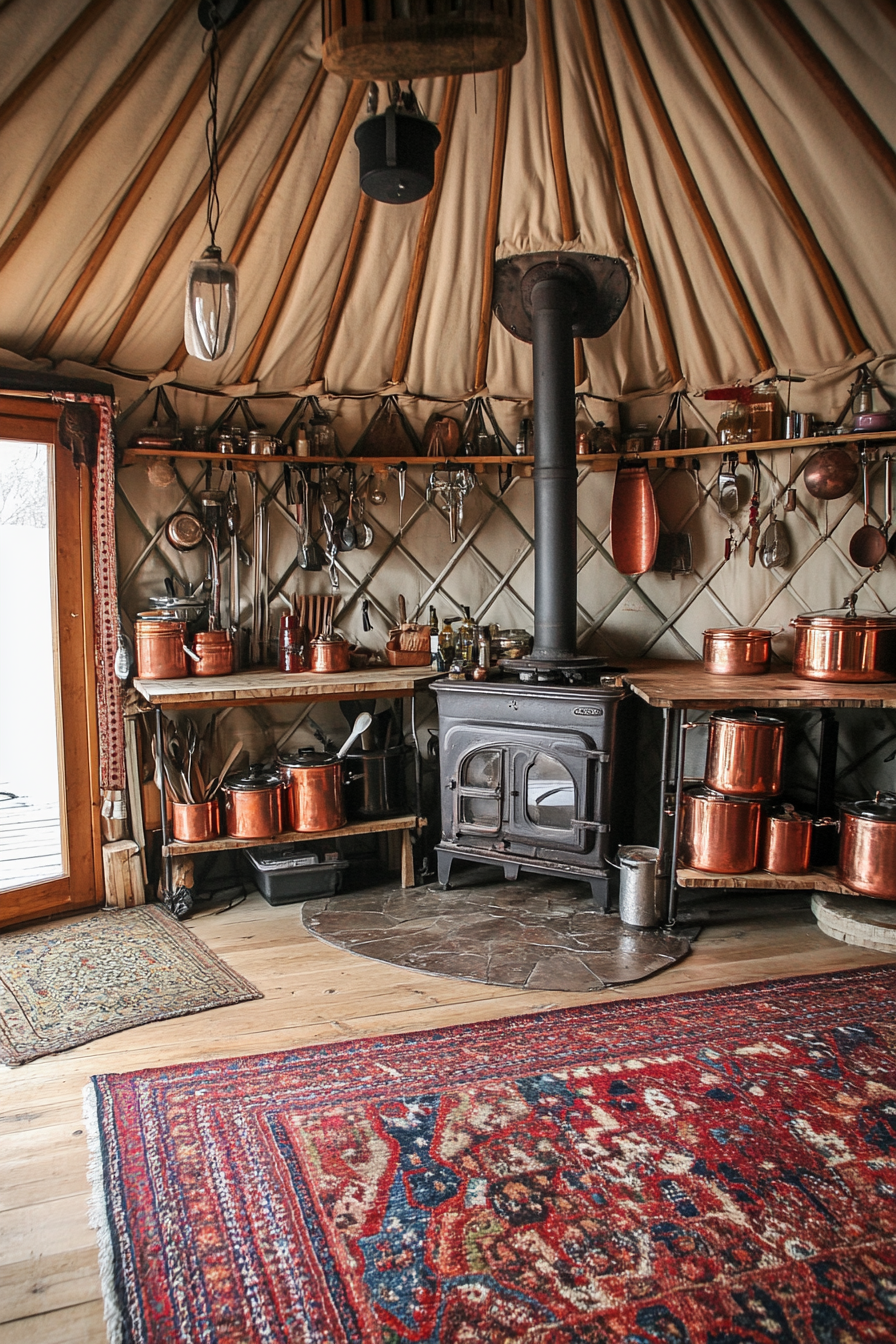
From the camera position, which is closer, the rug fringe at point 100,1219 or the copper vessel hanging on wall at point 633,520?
the rug fringe at point 100,1219

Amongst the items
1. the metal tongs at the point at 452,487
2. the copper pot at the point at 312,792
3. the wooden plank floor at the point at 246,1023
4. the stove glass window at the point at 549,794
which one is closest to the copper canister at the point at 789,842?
the wooden plank floor at the point at 246,1023

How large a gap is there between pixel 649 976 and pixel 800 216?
2472 mm

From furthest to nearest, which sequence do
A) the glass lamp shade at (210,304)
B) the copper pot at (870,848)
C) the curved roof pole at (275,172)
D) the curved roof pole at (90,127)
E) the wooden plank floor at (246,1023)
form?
the copper pot at (870,848), the curved roof pole at (275,172), the curved roof pole at (90,127), the glass lamp shade at (210,304), the wooden plank floor at (246,1023)

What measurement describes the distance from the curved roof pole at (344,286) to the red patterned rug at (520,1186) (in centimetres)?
264

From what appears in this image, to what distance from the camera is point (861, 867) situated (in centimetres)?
297

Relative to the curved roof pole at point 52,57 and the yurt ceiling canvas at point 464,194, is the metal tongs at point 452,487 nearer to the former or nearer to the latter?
the yurt ceiling canvas at point 464,194

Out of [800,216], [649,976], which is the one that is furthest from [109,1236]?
[800,216]

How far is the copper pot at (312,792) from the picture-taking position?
11.1 ft

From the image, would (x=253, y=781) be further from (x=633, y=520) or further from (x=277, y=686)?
(x=633, y=520)

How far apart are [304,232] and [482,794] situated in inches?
83.2

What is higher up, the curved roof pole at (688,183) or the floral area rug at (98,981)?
the curved roof pole at (688,183)

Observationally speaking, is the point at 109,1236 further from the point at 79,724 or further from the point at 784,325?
the point at 784,325

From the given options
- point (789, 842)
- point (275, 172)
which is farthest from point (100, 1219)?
point (275, 172)

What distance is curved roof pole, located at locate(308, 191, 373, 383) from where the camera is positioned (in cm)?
317
